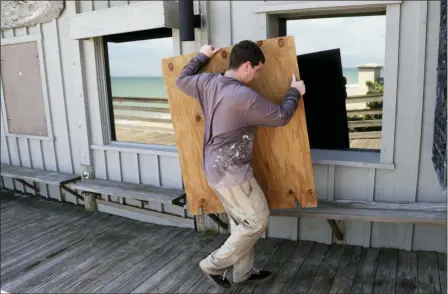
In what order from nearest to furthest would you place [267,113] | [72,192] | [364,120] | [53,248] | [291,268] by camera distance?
[267,113]
[291,268]
[364,120]
[53,248]
[72,192]

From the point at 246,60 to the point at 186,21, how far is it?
117cm

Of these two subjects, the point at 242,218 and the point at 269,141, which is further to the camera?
the point at 269,141

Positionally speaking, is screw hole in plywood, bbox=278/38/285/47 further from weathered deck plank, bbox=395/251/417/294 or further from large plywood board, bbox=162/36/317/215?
weathered deck plank, bbox=395/251/417/294

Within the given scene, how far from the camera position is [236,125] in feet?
8.21

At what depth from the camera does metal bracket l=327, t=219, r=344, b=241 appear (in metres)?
3.27

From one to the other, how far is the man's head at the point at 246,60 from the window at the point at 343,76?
1.07 m

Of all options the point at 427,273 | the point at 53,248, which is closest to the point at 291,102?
the point at 427,273

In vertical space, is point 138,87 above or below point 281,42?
below

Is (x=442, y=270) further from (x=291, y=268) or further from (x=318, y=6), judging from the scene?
(x=318, y=6)

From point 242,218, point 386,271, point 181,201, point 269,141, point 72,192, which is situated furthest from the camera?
point 72,192

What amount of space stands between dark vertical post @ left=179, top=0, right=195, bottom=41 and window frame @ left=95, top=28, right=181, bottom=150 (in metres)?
0.62

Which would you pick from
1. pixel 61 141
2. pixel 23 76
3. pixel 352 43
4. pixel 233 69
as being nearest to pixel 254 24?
pixel 352 43

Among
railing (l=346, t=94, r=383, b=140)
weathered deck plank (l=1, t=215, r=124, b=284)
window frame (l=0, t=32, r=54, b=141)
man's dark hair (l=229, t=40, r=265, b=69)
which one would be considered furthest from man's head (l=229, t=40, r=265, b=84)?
window frame (l=0, t=32, r=54, b=141)

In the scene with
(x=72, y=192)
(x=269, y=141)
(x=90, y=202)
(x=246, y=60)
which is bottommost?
(x=90, y=202)
